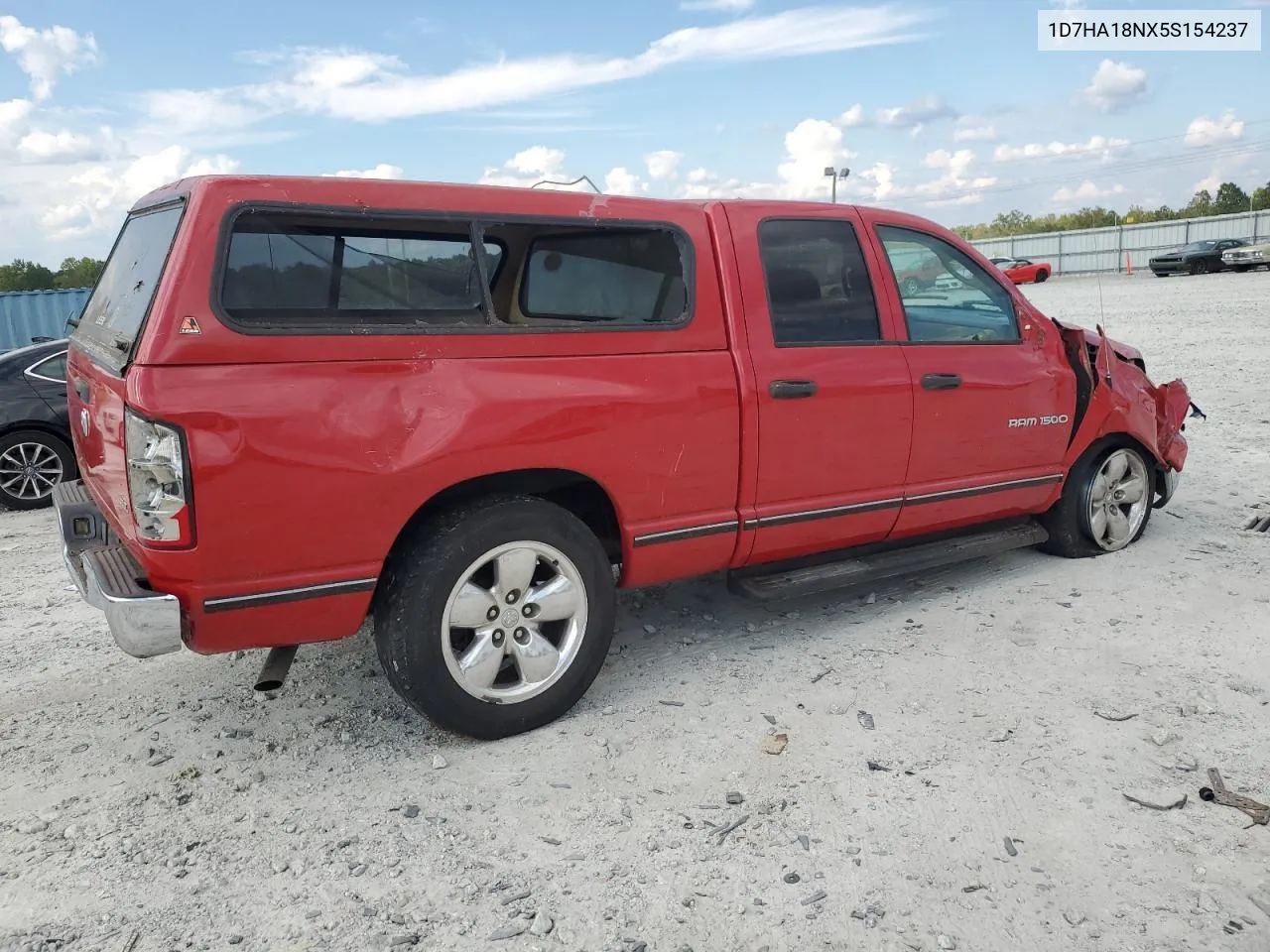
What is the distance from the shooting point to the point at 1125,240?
4197 cm

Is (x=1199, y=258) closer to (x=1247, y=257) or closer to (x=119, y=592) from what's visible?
(x=1247, y=257)

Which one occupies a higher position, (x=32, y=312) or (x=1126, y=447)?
(x=32, y=312)

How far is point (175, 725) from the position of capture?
3719 millimetres

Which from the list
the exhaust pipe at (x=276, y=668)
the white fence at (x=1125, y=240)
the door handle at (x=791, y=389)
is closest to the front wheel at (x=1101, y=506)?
the door handle at (x=791, y=389)

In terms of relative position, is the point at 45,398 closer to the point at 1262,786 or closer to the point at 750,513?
the point at 750,513

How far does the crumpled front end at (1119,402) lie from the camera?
5.12 metres

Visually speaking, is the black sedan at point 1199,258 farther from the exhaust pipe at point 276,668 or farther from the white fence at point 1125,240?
the exhaust pipe at point 276,668

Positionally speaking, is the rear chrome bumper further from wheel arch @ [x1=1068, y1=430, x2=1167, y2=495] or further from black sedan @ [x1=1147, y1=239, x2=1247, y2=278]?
black sedan @ [x1=1147, y1=239, x2=1247, y2=278]

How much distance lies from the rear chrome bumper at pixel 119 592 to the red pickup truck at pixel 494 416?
0.01 m

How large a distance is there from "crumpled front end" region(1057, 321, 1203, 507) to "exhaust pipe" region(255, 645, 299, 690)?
3925 mm

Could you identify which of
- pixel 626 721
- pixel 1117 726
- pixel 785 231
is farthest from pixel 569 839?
pixel 785 231

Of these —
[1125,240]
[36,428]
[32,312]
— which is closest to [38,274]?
[32,312]

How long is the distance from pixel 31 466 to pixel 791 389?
6552mm

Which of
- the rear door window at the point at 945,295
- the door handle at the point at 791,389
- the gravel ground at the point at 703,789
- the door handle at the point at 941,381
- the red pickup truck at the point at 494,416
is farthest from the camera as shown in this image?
the rear door window at the point at 945,295
